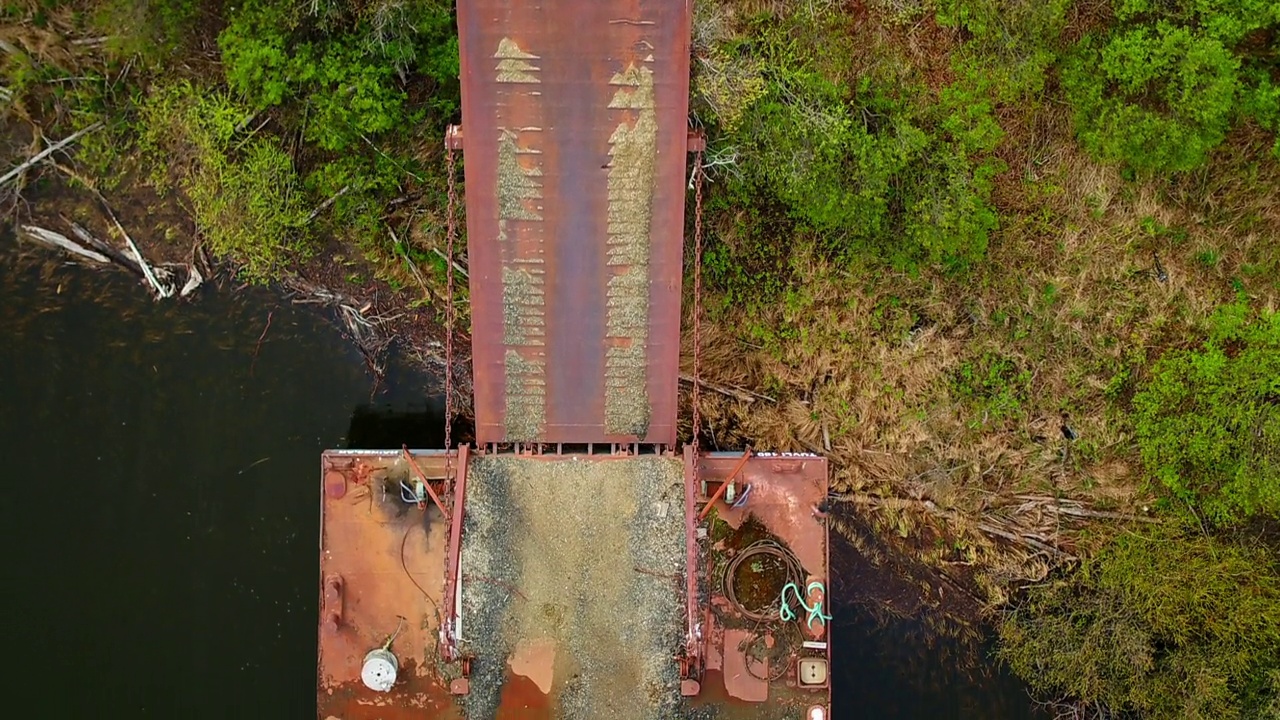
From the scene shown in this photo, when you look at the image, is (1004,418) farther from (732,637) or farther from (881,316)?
(732,637)

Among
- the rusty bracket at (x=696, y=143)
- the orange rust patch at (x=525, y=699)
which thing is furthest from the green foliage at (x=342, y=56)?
the orange rust patch at (x=525, y=699)

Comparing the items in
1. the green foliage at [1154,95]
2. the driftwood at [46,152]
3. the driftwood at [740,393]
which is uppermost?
the green foliage at [1154,95]

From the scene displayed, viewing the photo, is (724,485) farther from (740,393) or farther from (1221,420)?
(1221,420)

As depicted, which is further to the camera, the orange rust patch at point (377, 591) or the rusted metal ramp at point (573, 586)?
the orange rust patch at point (377, 591)

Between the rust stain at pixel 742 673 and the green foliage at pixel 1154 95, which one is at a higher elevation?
the green foliage at pixel 1154 95

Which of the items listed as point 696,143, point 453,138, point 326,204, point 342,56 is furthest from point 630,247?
point 326,204

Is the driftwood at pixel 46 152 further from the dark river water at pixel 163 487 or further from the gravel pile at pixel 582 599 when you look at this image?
the gravel pile at pixel 582 599

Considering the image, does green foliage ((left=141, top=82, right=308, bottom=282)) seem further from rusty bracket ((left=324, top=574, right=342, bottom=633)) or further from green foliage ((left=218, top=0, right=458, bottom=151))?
rusty bracket ((left=324, top=574, right=342, bottom=633))
